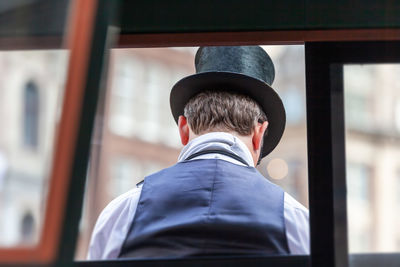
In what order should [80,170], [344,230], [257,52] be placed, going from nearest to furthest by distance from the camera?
[80,170] → [344,230] → [257,52]

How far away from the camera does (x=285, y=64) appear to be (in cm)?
5222

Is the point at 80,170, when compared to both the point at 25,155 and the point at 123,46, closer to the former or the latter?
the point at 25,155

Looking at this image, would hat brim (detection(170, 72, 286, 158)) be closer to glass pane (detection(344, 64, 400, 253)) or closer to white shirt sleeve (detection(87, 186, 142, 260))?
white shirt sleeve (detection(87, 186, 142, 260))

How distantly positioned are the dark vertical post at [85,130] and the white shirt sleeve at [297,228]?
0.88 meters

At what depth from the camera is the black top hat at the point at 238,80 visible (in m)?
3.89

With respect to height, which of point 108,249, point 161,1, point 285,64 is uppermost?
point 285,64

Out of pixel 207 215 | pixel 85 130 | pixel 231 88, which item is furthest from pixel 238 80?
pixel 85 130

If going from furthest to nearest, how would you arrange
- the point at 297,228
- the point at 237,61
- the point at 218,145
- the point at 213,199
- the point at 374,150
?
the point at 237,61, the point at 218,145, the point at 213,199, the point at 297,228, the point at 374,150

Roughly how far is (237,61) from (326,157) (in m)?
1.22

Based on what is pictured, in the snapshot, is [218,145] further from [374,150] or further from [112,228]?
[374,150]

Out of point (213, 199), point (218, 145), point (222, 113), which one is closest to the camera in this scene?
point (213, 199)

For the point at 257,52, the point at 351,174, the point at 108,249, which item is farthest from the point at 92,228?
the point at 257,52

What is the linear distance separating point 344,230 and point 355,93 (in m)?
0.39

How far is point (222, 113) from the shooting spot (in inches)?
146
